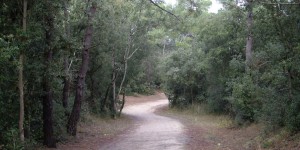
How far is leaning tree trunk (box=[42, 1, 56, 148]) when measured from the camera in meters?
13.0

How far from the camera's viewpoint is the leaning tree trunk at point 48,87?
1300 centimetres

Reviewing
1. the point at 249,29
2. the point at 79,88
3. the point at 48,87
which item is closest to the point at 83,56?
the point at 79,88

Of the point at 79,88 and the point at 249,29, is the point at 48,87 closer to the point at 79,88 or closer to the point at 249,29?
the point at 79,88

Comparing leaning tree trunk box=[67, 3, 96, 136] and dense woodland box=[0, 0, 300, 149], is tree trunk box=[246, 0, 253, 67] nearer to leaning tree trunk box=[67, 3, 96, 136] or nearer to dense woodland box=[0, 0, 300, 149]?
dense woodland box=[0, 0, 300, 149]

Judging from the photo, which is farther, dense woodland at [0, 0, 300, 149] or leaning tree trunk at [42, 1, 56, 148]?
leaning tree trunk at [42, 1, 56, 148]

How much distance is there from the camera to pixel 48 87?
1347 cm

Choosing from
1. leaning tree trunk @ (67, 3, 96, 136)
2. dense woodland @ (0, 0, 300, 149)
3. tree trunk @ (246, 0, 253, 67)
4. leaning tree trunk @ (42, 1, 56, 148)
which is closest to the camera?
dense woodland @ (0, 0, 300, 149)

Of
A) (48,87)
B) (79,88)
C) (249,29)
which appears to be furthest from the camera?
(79,88)

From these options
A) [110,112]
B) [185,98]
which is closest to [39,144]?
[110,112]

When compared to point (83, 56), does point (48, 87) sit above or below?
below

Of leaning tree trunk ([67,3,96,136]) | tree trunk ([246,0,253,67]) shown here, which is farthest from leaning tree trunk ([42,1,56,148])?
tree trunk ([246,0,253,67])

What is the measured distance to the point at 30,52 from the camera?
41.9ft

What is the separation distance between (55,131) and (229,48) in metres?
14.8

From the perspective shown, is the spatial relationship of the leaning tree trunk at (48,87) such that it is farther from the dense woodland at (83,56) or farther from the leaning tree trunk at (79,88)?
the leaning tree trunk at (79,88)
